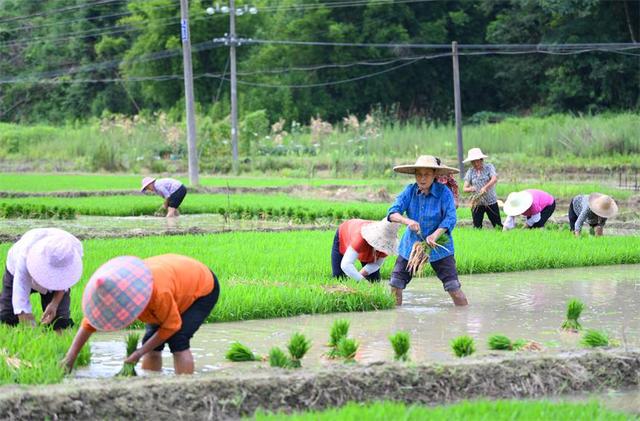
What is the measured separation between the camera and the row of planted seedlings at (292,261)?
834 cm

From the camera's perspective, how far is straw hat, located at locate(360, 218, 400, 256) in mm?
8789

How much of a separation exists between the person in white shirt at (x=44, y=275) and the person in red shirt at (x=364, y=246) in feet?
9.01

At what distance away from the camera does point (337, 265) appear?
9.74 meters

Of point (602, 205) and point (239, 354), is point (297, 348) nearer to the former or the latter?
point (239, 354)

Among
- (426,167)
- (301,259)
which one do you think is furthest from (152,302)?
(301,259)

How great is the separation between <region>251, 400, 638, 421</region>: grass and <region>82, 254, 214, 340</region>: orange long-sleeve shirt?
0.78m

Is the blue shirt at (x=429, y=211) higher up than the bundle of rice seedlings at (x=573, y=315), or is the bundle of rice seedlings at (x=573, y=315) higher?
the blue shirt at (x=429, y=211)

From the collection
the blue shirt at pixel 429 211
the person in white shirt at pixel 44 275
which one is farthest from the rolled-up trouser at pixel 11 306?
the blue shirt at pixel 429 211

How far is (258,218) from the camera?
17.5 meters

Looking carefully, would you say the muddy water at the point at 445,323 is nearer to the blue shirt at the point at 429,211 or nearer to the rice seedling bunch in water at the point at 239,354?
the rice seedling bunch in water at the point at 239,354

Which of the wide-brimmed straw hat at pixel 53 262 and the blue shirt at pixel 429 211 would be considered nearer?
the wide-brimmed straw hat at pixel 53 262

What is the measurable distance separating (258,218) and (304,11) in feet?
100

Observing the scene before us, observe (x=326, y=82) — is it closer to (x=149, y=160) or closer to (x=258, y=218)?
(x=149, y=160)

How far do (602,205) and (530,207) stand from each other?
1.42 m
